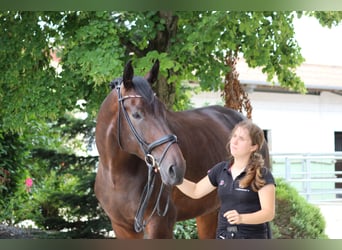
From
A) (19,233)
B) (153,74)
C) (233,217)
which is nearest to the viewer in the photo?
(233,217)

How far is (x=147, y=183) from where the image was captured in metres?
1.88

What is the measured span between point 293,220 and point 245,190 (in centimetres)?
323

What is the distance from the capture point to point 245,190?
1.27 metres

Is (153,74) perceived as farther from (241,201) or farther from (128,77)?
(241,201)

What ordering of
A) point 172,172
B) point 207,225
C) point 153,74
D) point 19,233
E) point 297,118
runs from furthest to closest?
1. point 297,118
2. point 19,233
3. point 207,225
4. point 153,74
5. point 172,172

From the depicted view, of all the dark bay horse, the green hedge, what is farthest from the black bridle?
the green hedge

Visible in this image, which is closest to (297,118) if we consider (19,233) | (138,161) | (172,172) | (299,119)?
(299,119)

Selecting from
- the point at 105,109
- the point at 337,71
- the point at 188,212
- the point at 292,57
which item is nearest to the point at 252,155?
the point at 105,109

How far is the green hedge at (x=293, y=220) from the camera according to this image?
4.32 meters

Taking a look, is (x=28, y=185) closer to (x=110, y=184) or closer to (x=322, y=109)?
(x=110, y=184)

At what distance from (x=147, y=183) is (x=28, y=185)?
3.07 meters

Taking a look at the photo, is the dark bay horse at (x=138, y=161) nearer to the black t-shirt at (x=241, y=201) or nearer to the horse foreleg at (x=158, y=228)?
the horse foreleg at (x=158, y=228)

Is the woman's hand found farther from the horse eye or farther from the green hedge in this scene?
the green hedge

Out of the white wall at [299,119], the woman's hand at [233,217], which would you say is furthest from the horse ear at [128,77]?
the white wall at [299,119]
